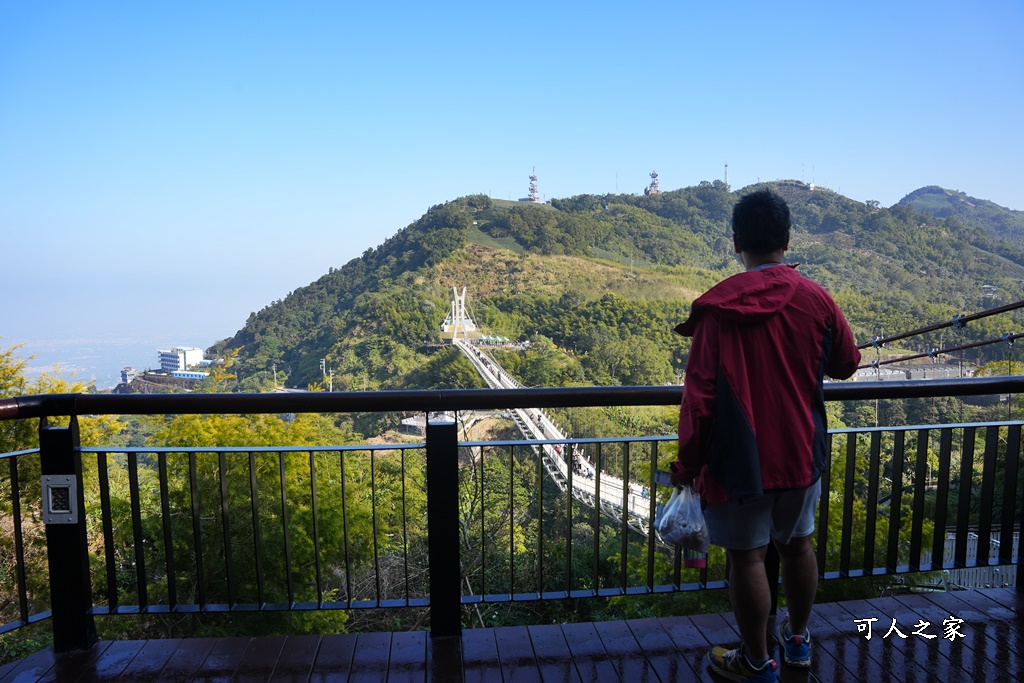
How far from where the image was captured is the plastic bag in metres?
1.61

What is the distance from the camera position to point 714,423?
4.79 feet

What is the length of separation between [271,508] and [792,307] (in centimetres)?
516

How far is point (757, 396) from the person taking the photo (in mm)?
1451

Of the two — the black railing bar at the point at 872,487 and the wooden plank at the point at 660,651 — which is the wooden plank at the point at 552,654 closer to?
the wooden plank at the point at 660,651

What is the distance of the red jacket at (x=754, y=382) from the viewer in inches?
56.0

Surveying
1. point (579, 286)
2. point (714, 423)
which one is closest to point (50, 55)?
point (579, 286)

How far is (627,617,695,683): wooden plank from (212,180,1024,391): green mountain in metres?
35.2

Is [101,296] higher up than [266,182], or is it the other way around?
[266,182]

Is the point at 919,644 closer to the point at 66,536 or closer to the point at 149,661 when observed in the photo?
the point at 149,661

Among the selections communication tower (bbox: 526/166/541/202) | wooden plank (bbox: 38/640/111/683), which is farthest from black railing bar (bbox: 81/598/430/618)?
communication tower (bbox: 526/166/541/202)

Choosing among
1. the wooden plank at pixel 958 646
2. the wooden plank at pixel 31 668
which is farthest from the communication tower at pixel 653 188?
the wooden plank at pixel 31 668

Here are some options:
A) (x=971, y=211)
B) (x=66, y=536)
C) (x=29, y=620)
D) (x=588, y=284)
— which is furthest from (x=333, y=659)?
(x=971, y=211)

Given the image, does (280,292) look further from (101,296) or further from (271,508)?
(271,508)

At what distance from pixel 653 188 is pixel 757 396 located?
227 ft
